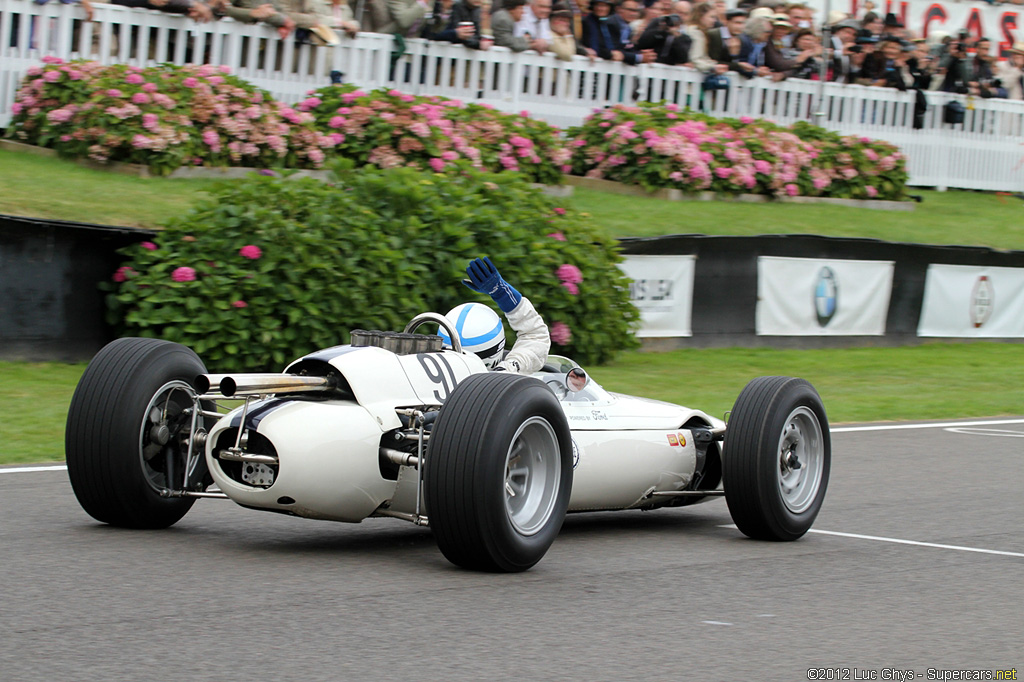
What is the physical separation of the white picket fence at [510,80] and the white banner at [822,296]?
18.0 ft

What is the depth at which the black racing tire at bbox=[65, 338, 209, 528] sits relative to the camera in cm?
587

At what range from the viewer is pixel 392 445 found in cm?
586

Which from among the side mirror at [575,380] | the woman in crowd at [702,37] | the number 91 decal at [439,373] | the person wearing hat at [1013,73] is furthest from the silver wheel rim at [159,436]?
the person wearing hat at [1013,73]

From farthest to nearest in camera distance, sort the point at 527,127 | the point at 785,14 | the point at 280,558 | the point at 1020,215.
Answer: the point at 1020,215 → the point at 785,14 → the point at 527,127 → the point at 280,558

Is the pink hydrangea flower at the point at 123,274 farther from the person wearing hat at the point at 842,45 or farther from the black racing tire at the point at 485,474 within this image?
the person wearing hat at the point at 842,45

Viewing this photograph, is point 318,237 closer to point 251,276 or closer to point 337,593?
point 251,276

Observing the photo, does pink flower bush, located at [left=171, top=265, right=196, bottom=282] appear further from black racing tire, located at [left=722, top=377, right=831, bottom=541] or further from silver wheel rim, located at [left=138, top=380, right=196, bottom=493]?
black racing tire, located at [left=722, top=377, right=831, bottom=541]

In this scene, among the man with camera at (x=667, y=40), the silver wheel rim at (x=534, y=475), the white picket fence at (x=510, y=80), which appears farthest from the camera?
the man with camera at (x=667, y=40)

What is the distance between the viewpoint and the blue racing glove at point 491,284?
6.78 meters

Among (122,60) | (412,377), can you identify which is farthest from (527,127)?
(412,377)

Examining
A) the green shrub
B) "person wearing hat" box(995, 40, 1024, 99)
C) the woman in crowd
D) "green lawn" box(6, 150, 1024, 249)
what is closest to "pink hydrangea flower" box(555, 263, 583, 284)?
the green shrub

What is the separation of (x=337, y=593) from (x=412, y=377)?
130 cm

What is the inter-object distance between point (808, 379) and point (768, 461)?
8.32m

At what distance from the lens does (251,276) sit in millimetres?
11461
